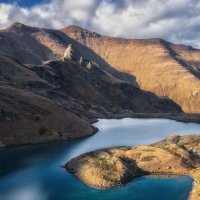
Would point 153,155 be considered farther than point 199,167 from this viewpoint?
Yes

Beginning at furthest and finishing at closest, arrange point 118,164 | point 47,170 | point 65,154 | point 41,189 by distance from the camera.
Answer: point 65,154, point 47,170, point 118,164, point 41,189

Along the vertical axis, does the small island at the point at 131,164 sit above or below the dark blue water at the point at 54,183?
above

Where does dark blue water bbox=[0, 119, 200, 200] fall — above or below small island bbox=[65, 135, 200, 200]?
below

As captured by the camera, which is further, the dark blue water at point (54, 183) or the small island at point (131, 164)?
the small island at point (131, 164)

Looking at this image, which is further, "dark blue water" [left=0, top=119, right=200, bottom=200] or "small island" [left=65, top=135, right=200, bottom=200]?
"small island" [left=65, top=135, right=200, bottom=200]

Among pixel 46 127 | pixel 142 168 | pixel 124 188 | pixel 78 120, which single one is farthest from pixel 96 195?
pixel 78 120

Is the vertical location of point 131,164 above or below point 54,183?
above

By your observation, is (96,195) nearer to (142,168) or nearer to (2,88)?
(142,168)

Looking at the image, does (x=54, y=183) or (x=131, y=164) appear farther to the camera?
(x=131, y=164)
